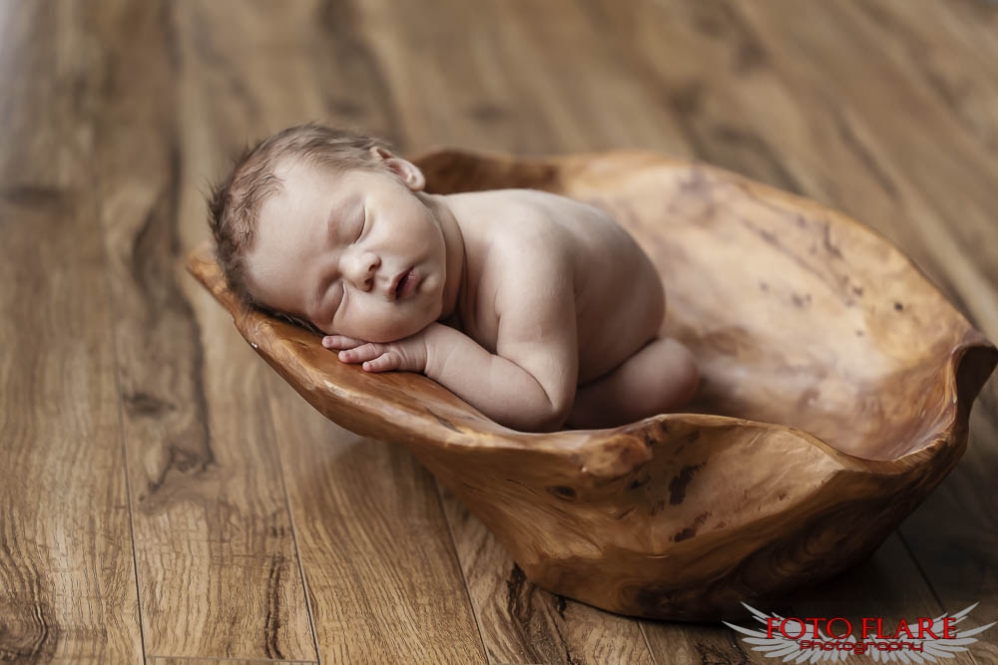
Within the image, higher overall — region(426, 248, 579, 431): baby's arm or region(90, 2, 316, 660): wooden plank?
region(426, 248, 579, 431): baby's arm

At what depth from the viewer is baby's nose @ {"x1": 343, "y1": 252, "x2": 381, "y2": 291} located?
102 centimetres

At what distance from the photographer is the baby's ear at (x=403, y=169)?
1129mm

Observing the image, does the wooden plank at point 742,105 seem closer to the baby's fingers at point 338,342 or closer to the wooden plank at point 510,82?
the wooden plank at point 510,82

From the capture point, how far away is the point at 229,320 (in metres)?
1.42

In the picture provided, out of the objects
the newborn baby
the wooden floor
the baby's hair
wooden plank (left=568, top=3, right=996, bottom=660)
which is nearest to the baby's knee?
the newborn baby

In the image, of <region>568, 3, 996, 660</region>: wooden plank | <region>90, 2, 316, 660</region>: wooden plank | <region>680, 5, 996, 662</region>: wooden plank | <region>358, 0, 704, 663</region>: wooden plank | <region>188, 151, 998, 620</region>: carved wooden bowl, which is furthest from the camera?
<region>358, 0, 704, 663</region>: wooden plank

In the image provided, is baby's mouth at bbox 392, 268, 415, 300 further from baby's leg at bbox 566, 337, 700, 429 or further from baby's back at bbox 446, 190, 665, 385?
baby's leg at bbox 566, 337, 700, 429

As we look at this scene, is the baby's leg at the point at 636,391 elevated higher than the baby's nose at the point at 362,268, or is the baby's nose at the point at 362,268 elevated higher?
the baby's nose at the point at 362,268

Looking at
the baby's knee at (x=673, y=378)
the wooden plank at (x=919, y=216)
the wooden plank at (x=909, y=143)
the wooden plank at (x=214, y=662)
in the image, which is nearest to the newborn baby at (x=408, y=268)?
the baby's knee at (x=673, y=378)

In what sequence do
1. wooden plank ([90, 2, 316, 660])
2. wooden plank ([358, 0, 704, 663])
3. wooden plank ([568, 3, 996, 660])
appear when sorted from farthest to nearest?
wooden plank ([358, 0, 704, 663]) < wooden plank ([568, 3, 996, 660]) < wooden plank ([90, 2, 316, 660])

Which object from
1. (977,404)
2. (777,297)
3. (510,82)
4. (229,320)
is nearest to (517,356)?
(777,297)

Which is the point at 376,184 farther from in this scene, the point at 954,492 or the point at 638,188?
the point at 954,492

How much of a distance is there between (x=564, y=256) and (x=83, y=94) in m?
1.08

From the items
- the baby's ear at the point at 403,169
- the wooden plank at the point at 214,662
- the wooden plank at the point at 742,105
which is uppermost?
the baby's ear at the point at 403,169
